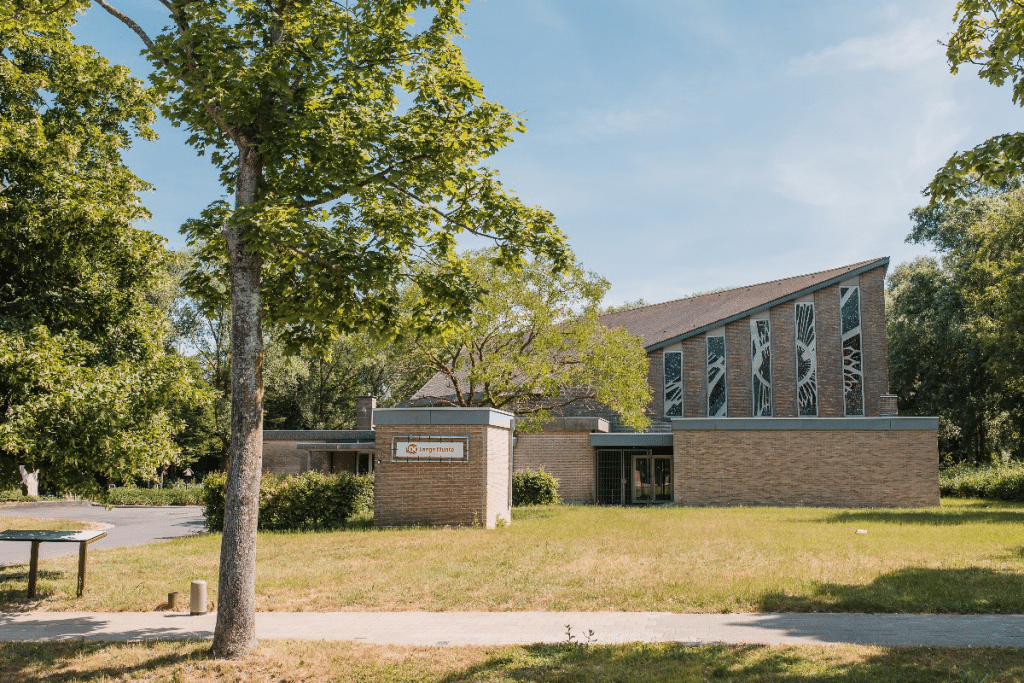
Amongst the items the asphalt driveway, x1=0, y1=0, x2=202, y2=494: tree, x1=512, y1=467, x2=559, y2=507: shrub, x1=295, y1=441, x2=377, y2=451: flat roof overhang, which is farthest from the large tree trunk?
x1=295, y1=441, x2=377, y2=451: flat roof overhang

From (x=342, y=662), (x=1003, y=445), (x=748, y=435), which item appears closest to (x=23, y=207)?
(x=342, y=662)

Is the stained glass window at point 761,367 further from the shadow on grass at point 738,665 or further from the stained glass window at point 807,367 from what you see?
the shadow on grass at point 738,665

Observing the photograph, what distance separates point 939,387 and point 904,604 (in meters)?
37.2

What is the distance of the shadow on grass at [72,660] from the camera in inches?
293

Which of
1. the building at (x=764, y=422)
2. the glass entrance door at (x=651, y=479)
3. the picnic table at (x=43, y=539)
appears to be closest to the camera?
the picnic table at (x=43, y=539)

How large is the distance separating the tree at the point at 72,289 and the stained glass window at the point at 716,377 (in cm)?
2638

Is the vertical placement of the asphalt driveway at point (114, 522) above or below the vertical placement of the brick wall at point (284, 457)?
below

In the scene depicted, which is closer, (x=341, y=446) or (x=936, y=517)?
(x=936, y=517)

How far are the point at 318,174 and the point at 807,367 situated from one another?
30.8m

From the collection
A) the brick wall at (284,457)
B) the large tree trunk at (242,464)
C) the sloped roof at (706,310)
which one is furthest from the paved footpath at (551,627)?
the brick wall at (284,457)

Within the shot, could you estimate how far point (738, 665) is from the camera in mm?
7242

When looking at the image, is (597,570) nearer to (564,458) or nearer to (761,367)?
(564,458)

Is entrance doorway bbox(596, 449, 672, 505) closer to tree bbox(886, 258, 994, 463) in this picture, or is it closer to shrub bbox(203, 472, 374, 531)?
shrub bbox(203, 472, 374, 531)

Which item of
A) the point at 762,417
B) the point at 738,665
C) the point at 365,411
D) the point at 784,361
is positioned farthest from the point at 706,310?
the point at 738,665
